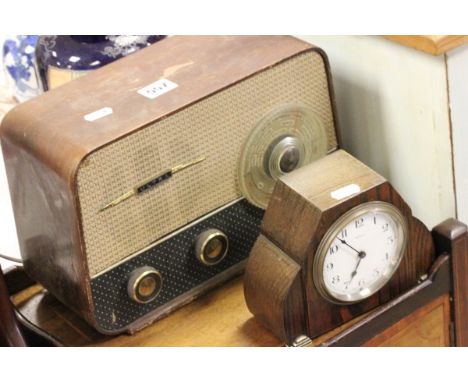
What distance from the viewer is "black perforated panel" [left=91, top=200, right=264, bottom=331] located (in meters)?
1.46

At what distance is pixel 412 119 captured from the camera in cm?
159

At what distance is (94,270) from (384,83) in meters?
0.55

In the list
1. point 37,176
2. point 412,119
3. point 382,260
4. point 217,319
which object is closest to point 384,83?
point 412,119

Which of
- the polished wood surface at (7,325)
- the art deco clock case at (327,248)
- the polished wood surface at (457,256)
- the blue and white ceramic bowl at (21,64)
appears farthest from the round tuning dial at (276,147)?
the blue and white ceramic bowl at (21,64)

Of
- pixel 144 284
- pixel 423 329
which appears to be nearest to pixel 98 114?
pixel 144 284

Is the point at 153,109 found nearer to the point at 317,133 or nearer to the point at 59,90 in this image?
the point at 59,90

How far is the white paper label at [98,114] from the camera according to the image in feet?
4.69

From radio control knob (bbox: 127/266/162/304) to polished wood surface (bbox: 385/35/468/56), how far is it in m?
0.50

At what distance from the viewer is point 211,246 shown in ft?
5.03

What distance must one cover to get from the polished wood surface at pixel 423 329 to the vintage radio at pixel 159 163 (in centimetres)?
26

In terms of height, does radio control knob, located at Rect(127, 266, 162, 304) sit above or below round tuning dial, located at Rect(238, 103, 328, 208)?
below

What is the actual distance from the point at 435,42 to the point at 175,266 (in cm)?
50

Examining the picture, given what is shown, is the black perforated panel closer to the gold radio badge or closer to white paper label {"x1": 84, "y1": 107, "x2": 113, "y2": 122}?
the gold radio badge

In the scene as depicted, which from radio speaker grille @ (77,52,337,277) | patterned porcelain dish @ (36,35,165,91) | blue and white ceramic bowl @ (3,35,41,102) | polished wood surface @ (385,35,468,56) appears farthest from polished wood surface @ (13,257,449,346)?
blue and white ceramic bowl @ (3,35,41,102)
